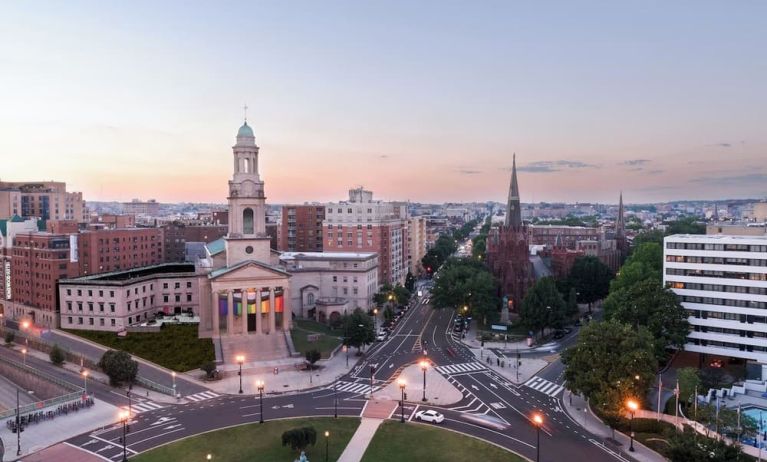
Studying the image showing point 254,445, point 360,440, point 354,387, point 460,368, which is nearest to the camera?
point 254,445

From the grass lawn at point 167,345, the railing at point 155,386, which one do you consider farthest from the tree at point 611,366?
the grass lawn at point 167,345

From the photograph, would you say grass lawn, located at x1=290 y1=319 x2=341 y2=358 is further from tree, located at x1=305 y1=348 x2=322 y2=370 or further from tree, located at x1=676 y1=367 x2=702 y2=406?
tree, located at x1=676 y1=367 x2=702 y2=406

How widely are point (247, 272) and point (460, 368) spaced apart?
36310 millimetres

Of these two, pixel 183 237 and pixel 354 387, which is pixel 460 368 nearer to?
pixel 354 387

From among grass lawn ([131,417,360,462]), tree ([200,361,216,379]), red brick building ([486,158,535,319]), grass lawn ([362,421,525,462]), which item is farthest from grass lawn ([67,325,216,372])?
red brick building ([486,158,535,319])

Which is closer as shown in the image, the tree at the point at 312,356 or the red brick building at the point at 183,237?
the tree at the point at 312,356

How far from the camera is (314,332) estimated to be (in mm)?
96375

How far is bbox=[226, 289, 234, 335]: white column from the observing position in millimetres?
87375

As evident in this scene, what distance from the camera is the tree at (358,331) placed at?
84250 mm

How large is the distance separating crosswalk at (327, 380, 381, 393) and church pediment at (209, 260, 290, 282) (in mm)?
24417

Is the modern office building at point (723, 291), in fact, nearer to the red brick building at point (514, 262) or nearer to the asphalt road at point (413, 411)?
the asphalt road at point (413, 411)

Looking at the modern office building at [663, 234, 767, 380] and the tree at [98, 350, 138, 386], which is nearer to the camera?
the tree at [98, 350, 138, 386]

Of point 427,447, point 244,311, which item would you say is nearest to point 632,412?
point 427,447

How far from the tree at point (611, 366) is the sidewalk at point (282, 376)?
1250 inches
